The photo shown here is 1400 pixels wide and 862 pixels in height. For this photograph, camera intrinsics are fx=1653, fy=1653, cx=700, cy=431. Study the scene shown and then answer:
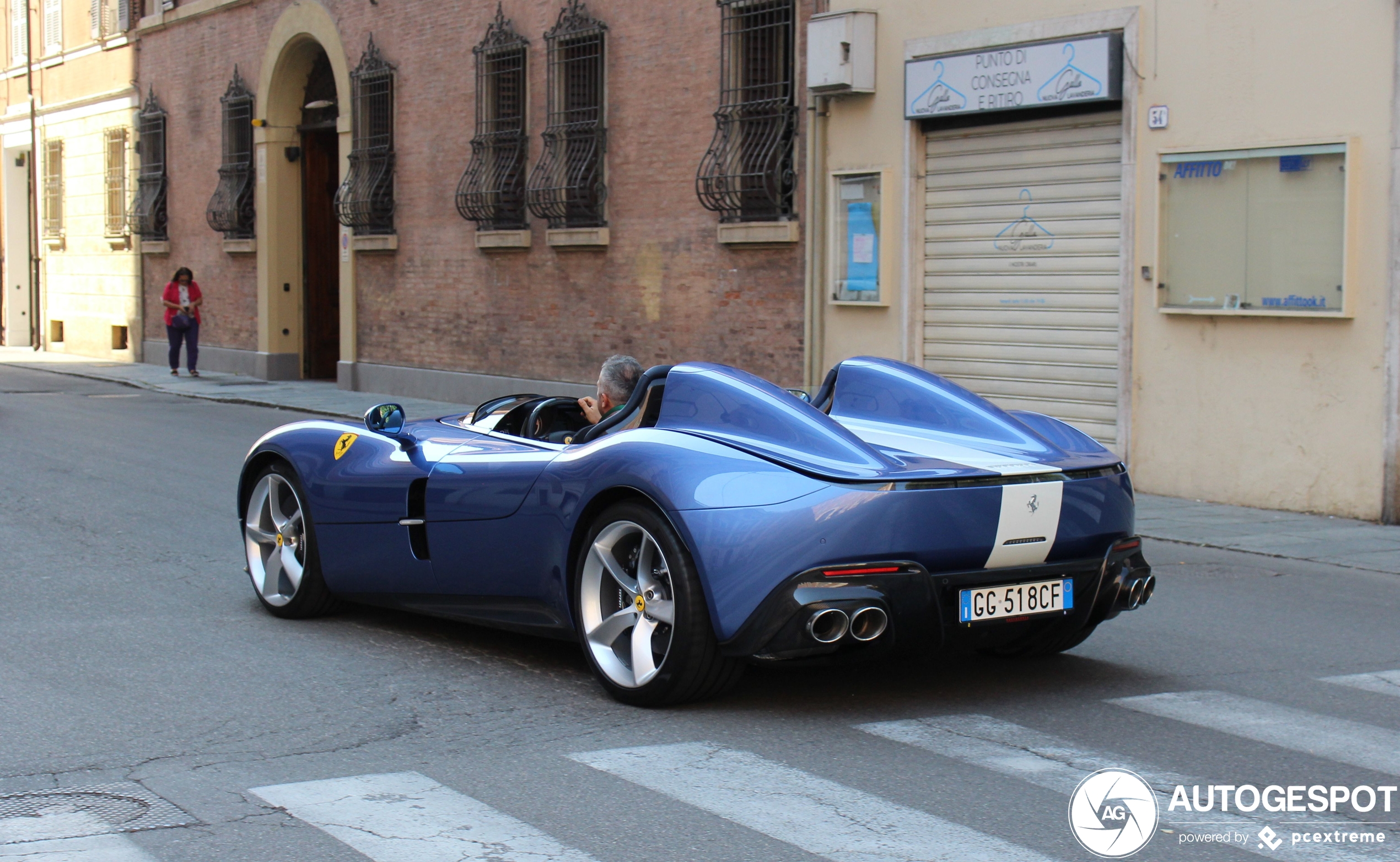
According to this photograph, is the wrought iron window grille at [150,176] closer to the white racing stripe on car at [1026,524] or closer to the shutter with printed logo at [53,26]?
the shutter with printed logo at [53,26]

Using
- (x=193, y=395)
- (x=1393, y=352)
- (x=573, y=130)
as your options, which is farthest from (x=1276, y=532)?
(x=193, y=395)

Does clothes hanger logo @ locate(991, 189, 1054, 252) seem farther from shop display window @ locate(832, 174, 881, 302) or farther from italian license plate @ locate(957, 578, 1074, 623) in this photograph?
italian license plate @ locate(957, 578, 1074, 623)

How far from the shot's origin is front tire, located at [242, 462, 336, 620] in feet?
23.2

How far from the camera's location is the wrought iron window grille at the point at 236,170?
87.9ft

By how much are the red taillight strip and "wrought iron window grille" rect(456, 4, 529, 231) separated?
15698 millimetres

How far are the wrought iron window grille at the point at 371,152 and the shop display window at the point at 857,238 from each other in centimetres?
941

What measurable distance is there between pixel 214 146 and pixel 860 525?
2488 cm

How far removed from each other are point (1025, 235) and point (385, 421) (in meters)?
8.13

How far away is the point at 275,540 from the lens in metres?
7.33

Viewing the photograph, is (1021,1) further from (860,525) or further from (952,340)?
(860,525)

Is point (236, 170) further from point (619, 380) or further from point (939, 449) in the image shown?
point (939, 449)

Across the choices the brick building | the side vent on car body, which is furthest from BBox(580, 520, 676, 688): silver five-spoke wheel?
the brick building

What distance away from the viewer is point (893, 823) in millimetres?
4242

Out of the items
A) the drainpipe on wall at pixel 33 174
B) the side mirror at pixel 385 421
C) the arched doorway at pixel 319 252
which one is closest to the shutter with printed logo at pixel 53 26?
the drainpipe on wall at pixel 33 174
